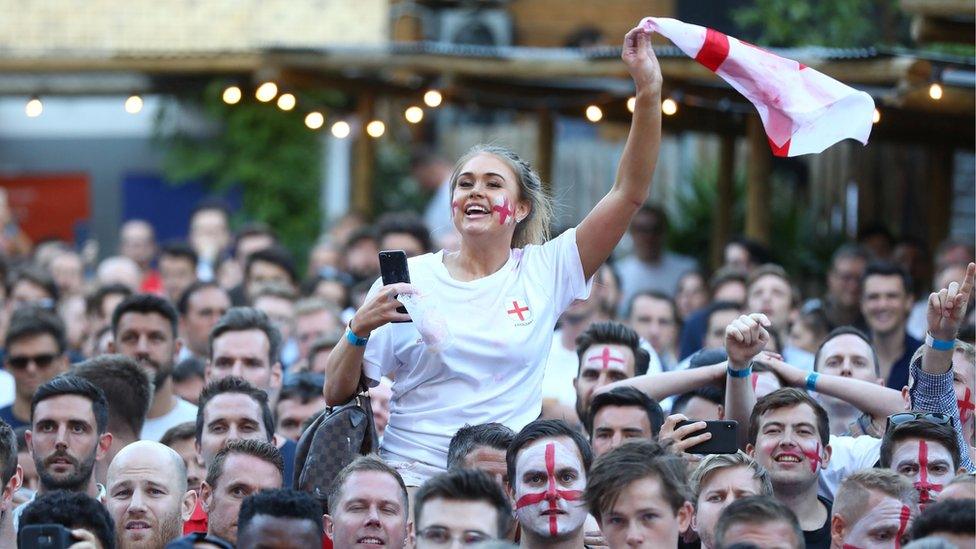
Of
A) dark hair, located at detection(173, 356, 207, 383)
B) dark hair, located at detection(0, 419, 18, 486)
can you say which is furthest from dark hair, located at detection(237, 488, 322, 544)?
dark hair, located at detection(173, 356, 207, 383)

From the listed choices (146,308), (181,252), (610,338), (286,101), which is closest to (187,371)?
(146,308)

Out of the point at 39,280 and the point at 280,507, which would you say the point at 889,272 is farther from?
the point at 39,280

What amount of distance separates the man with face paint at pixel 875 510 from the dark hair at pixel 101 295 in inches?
239

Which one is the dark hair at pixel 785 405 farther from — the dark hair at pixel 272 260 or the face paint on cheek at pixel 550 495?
the dark hair at pixel 272 260

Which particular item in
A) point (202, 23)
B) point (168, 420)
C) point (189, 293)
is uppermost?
point (202, 23)

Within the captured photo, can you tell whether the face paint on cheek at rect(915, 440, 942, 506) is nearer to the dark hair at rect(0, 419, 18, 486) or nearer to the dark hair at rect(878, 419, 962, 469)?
the dark hair at rect(878, 419, 962, 469)

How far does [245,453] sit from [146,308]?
274cm

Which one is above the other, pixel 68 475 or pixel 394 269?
pixel 394 269

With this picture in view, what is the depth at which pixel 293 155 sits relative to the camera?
20.6 meters

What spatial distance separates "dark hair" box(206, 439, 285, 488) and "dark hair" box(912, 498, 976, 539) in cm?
256

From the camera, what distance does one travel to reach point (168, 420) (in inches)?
349

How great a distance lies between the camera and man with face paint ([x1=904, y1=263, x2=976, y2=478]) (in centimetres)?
694

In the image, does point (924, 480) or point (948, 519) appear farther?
point (924, 480)

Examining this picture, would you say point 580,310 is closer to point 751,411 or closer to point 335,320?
point 335,320
